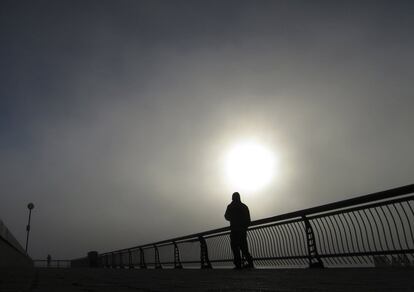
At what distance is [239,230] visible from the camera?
1074 centimetres

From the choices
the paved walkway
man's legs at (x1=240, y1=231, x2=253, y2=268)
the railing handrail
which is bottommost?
the paved walkway

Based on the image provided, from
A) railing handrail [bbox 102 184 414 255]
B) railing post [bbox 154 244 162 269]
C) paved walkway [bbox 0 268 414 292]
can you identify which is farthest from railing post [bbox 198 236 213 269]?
paved walkway [bbox 0 268 414 292]

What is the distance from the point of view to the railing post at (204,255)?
13594 mm

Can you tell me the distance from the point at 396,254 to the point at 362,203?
108cm

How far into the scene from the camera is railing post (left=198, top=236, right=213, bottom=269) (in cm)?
1359

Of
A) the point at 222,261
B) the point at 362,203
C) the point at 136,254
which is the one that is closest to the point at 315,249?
the point at 362,203

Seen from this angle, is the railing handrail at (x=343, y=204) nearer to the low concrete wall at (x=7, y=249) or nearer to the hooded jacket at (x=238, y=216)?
the hooded jacket at (x=238, y=216)

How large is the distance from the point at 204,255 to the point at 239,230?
12.1 feet

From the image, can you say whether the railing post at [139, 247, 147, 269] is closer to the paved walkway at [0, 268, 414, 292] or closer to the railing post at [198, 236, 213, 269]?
the railing post at [198, 236, 213, 269]

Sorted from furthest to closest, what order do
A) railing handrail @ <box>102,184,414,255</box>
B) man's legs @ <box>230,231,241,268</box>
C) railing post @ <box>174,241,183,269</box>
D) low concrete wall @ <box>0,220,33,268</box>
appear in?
railing post @ <box>174,241,183,269</box>, man's legs @ <box>230,231,241,268</box>, low concrete wall @ <box>0,220,33,268</box>, railing handrail @ <box>102,184,414,255</box>

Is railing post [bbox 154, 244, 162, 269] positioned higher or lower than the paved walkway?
higher

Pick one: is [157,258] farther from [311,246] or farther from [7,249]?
[311,246]

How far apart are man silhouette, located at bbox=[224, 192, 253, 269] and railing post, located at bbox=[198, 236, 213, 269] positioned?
2942 mm

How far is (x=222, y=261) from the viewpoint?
41.1 feet
